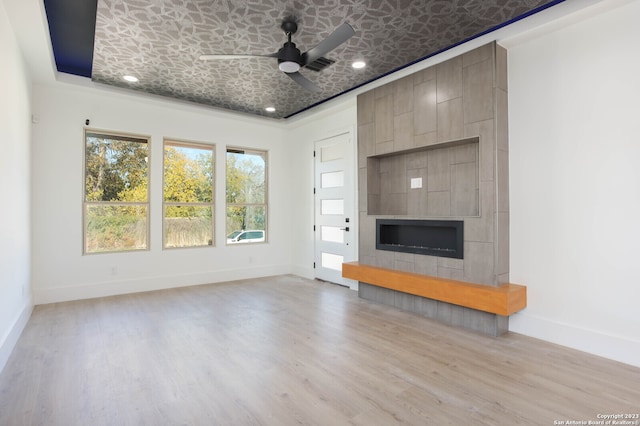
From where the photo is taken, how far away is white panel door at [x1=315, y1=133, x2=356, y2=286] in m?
5.23

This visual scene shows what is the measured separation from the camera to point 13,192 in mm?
3082

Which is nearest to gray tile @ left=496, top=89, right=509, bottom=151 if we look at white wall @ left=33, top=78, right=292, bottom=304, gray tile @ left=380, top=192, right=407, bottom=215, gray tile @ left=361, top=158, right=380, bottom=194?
gray tile @ left=380, top=192, right=407, bottom=215

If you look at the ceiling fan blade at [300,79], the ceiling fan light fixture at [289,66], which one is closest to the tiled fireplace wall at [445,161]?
the ceiling fan blade at [300,79]

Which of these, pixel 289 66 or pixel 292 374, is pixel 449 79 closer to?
pixel 289 66

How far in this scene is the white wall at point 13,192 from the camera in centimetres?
264

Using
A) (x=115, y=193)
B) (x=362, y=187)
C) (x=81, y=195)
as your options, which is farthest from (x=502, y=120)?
(x=81, y=195)

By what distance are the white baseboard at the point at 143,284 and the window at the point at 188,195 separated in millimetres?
541

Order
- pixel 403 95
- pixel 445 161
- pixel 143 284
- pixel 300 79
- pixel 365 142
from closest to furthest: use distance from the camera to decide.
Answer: pixel 300 79, pixel 445 161, pixel 403 95, pixel 365 142, pixel 143 284

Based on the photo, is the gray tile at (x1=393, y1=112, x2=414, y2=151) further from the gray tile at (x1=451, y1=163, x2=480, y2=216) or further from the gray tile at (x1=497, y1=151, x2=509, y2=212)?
the gray tile at (x1=497, y1=151, x2=509, y2=212)

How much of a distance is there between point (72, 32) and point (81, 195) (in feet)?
6.88

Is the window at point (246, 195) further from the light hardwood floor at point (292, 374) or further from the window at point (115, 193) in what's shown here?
the light hardwood floor at point (292, 374)

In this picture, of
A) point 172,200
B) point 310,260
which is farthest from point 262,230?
point 172,200

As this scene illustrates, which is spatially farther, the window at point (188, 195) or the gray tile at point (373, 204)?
the window at point (188, 195)

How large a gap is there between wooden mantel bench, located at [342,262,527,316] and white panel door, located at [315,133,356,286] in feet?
3.49
